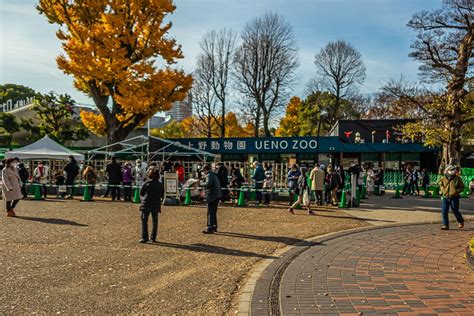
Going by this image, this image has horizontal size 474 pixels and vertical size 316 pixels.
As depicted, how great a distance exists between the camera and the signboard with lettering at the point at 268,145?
28.8m

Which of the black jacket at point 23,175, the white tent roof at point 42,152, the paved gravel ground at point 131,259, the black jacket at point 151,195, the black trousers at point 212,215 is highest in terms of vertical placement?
the white tent roof at point 42,152

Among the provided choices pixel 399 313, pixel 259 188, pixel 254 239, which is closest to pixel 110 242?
pixel 254 239

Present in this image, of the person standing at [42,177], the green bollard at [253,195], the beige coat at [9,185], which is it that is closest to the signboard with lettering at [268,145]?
the green bollard at [253,195]

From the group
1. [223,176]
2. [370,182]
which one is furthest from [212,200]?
Result: [370,182]

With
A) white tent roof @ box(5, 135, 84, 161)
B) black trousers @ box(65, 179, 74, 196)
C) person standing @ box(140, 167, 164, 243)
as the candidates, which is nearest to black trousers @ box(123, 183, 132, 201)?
black trousers @ box(65, 179, 74, 196)

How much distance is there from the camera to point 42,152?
21688 mm

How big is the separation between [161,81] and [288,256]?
1816 cm

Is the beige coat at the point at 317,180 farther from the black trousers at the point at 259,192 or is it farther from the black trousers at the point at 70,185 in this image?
the black trousers at the point at 70,185

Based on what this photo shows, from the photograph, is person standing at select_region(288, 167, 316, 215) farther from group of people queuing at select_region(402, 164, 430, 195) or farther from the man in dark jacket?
group of people queuing at select_region(402, 164, 430, 195)

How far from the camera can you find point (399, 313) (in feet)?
15.5

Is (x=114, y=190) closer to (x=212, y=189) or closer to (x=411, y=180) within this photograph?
(x=212, y=189)

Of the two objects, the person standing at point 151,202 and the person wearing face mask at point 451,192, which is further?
the person wearing face mask at point 451,192

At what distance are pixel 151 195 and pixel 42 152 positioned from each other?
594 inches

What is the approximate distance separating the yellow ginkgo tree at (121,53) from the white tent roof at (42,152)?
139 inches
